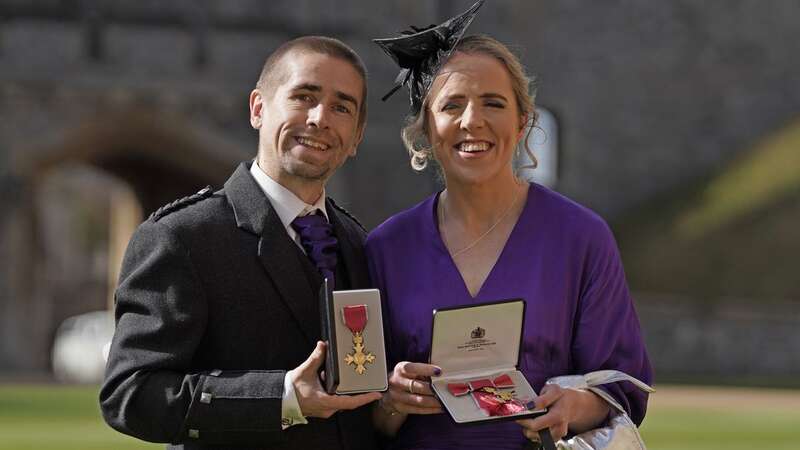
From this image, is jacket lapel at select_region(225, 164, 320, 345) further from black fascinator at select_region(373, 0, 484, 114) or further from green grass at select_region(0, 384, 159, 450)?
green grass at select_region(0, 384, 159, 450)

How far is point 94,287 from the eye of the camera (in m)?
34.8

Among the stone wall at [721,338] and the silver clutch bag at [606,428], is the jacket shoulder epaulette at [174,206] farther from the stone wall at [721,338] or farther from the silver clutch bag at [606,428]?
the stone wall at [721,338]

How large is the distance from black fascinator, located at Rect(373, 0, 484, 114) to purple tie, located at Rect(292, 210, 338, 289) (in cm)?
38

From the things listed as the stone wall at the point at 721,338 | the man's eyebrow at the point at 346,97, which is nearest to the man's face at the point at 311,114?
the man's eyebrow at the point at 346,97

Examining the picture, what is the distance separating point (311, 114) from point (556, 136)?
862 inches

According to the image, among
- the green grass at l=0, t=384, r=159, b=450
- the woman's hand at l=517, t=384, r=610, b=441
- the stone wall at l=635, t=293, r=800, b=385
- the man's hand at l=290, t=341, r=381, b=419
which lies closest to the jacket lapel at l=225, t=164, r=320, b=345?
the man's hand at l=290, t=341, r=381, b=419

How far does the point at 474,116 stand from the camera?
357 centimetres

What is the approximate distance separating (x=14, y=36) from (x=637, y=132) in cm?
1092

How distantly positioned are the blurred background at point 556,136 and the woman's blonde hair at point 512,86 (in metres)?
12.5

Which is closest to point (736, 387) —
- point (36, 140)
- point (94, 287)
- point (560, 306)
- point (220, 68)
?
point (220, 68)


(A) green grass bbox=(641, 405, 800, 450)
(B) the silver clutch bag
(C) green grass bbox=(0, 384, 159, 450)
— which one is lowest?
(A) green grass bbox=(641, 405, 800, 450)

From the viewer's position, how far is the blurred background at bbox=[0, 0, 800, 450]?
2014 cm

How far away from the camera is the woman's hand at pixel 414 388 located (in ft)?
10.8

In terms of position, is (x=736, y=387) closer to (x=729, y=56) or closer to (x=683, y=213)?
(x=683, y=213)
